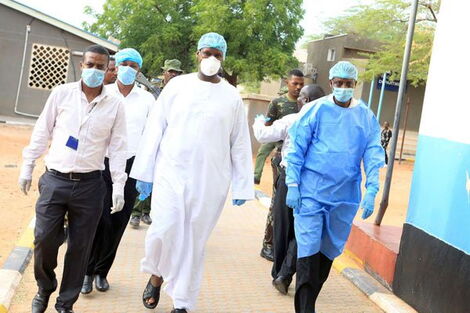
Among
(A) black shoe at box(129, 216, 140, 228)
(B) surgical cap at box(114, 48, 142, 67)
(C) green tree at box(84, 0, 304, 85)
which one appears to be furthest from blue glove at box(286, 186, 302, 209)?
(C) green tree at box(84, 0, 304, 85)

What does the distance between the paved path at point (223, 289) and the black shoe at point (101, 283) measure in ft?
0.14

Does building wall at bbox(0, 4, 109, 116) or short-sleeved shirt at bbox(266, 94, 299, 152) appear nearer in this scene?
short-sleeved shirt at bbox(266, 94, 299, 152)

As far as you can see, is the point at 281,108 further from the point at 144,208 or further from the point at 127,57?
the point at 144,208

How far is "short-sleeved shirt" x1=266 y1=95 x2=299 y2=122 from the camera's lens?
227 inches

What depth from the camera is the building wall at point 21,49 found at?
20062 mm

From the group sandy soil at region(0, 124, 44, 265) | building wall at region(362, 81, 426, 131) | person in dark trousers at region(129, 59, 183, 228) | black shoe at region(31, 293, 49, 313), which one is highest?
building wall at region(362, 81, 426, 131)

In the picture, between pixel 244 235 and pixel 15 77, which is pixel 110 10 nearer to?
pixel 15 77

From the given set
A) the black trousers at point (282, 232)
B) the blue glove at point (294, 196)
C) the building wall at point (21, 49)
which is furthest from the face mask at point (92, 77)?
the building wall at point (21, 49)

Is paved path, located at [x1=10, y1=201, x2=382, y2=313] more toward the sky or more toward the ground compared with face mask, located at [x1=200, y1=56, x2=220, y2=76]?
more toward the ground

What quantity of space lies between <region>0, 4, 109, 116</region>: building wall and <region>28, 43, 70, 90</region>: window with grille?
0.46 ft

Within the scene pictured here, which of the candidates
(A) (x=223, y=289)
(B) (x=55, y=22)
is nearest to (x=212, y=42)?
(A) (x=223, y=289)

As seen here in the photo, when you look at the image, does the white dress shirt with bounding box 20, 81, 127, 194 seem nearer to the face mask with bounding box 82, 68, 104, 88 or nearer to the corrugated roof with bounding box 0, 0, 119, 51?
the face mask with bounding box 82, 68, 104, 88

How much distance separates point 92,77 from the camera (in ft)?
12.1

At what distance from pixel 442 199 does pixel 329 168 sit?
106 centimetres
